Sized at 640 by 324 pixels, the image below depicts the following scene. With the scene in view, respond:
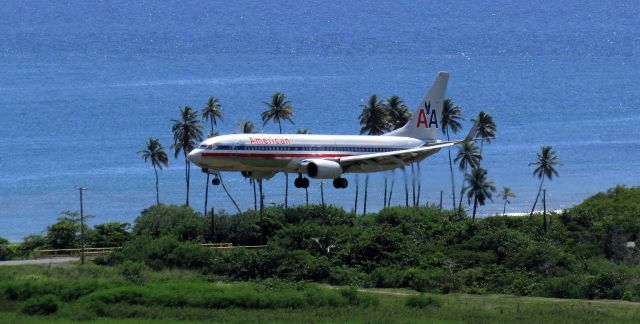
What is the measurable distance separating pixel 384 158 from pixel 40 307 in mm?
29422

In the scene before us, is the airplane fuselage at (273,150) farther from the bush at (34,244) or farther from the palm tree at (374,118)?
the palm tree at (374,118)

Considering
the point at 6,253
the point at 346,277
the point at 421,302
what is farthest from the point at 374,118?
the point at 421,302

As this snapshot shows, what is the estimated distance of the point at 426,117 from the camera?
11038 centimetres

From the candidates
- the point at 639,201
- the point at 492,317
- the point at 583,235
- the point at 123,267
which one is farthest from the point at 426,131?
the point at 639,201

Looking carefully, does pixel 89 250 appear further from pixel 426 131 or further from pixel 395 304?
pixel 395 304

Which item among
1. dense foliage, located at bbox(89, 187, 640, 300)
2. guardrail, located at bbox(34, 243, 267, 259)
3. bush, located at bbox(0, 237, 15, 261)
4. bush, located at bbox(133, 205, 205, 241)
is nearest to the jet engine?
→ dense foliage, located at bbox(89, 187, 640, 300)

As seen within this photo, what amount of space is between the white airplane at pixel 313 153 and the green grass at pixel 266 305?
7.81 meters

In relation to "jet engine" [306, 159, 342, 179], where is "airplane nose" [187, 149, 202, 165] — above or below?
above

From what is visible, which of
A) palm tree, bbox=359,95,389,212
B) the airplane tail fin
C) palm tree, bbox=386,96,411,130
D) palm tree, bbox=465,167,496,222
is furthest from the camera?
palm tree, bbox=386,96,411,130

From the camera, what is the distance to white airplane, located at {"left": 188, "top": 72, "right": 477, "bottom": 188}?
3696 inches

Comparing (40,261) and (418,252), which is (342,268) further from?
(40,261)

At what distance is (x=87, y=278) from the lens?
96.1m

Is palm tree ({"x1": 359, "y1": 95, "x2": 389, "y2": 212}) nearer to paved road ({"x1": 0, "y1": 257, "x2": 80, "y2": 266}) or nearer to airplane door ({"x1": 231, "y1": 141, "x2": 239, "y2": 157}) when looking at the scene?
paved road ({"x1": 0, "y1": 257, "x2": 80, "y2": 266})

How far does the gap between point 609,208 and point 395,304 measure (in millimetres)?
60734
